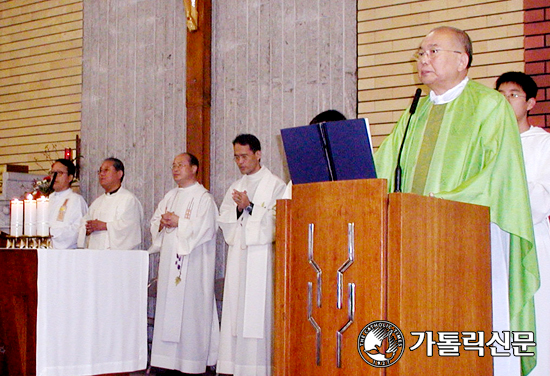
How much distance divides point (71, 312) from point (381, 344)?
9.76ft

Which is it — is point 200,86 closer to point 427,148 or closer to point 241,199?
point 241,199

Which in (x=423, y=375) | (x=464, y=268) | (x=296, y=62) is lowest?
(x=423, y=375)

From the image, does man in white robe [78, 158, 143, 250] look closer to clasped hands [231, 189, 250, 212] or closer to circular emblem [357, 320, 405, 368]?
clasped hands [231, 189, 250, 212]

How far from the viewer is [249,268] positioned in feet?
20.0

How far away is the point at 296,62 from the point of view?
6.98 m

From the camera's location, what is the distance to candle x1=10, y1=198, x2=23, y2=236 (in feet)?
15.9

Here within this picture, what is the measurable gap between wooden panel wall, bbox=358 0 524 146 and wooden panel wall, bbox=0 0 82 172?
373cm

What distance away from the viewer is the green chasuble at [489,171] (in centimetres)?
301

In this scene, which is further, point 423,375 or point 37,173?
point 37,173

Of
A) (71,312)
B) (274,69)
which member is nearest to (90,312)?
(71,312)

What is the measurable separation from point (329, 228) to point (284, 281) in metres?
0.30

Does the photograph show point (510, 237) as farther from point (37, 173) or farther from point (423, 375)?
point (37, 173)

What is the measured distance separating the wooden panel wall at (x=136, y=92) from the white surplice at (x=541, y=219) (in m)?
4.43

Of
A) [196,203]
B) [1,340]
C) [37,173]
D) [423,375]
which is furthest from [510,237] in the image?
[37,173]
